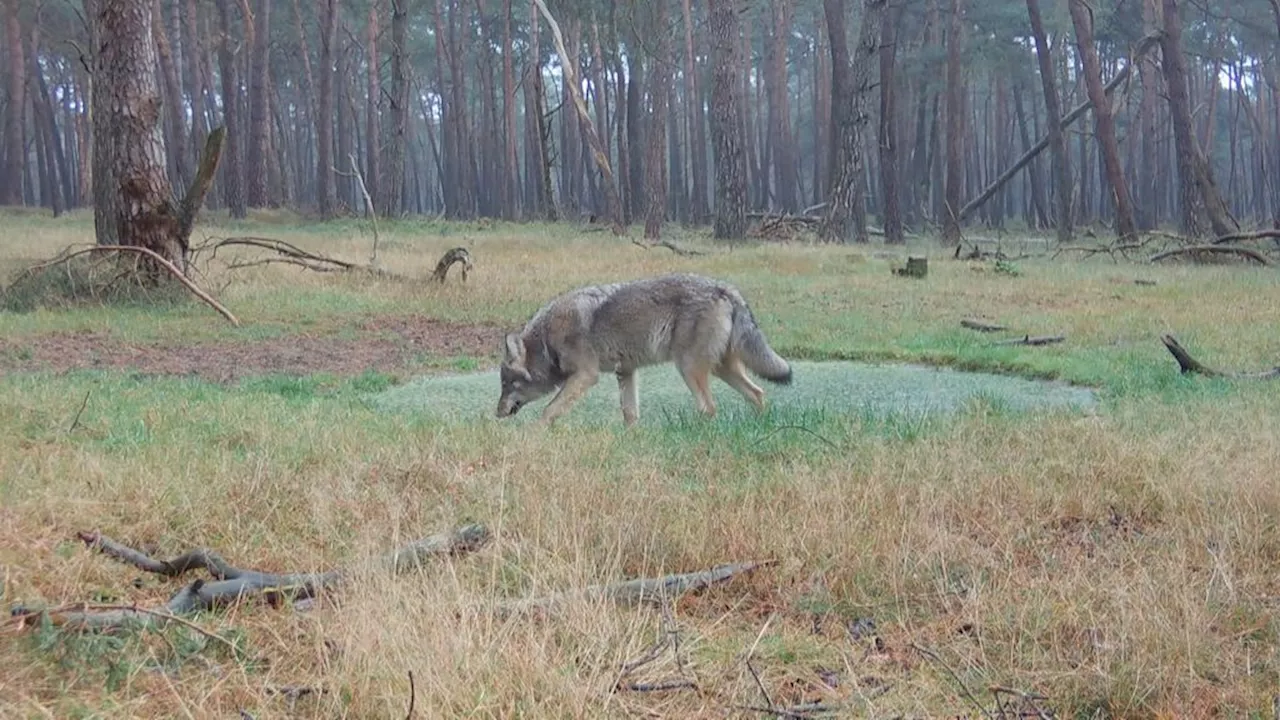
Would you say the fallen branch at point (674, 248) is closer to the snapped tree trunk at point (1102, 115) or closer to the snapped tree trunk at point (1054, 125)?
the snapped tree trunk at point (1102, 115)

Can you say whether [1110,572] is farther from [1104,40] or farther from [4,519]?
[1104,40]

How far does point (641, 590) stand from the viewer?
13.9ft

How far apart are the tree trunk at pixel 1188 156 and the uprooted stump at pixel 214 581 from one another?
962 inches

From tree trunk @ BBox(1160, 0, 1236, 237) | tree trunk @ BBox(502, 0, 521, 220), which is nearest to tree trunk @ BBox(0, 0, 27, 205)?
tree trunk @ BBox(502, 0, 521, 220)

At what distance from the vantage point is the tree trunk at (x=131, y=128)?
48.0 ft

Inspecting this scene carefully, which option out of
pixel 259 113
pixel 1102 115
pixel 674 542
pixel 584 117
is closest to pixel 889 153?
pixel 1102 115

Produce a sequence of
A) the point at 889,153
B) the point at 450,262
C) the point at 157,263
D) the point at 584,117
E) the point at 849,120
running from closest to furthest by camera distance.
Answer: the point at 157,263, the point at 450,262, the point at 584,117, the point at 849,120, the point at 889,153

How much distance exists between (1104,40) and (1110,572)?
48.9 meters

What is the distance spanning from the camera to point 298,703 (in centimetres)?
332

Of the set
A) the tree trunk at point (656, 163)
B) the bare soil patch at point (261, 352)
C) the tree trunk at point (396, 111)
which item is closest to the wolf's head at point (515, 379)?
the bare soil patch at point (261, 352)

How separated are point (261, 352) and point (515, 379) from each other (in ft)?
12.8

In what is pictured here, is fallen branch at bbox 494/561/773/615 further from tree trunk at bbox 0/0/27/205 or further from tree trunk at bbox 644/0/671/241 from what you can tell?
tree trunk at bbox 0/0/27/205

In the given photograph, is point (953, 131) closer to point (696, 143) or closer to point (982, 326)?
point (982, 326)

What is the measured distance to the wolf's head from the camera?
8992 millimetres
